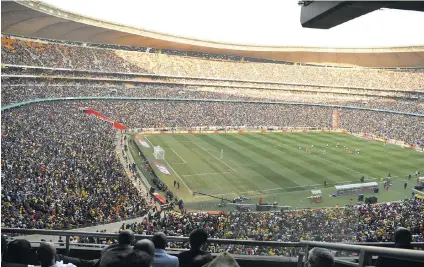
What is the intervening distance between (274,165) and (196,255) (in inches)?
1203

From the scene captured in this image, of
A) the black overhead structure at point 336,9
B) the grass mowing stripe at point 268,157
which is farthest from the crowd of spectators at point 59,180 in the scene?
the black overhead structure at point 336,9

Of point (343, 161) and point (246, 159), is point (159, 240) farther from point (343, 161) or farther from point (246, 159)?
point (343, 161)

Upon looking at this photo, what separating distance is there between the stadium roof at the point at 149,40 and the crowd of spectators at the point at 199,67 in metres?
1.87

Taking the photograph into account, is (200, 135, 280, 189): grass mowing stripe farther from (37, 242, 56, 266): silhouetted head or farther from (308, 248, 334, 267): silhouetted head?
(308, 248, 334, 267): silhouetted head

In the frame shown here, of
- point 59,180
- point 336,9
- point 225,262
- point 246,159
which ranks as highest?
point 336,9

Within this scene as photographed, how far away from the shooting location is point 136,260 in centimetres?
256

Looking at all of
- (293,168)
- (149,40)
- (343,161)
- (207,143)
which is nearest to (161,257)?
(293,168)

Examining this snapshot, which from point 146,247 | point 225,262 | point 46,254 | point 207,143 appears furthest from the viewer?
point 207,143

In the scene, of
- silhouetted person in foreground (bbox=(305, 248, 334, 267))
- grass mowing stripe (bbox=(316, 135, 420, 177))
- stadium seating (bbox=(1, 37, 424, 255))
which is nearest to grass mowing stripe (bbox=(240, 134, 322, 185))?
grass mowing stripe (bbox=(316, 135, 420, 177))

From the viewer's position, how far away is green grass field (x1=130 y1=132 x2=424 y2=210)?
2573cm

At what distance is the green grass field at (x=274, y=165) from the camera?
2573cm

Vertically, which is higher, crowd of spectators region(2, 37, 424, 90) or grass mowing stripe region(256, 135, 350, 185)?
crowd of spectators region(2, 37, 424, 90)

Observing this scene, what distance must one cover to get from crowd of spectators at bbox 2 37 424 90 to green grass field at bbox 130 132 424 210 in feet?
78.7

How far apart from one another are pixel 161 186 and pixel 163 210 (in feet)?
13.3
